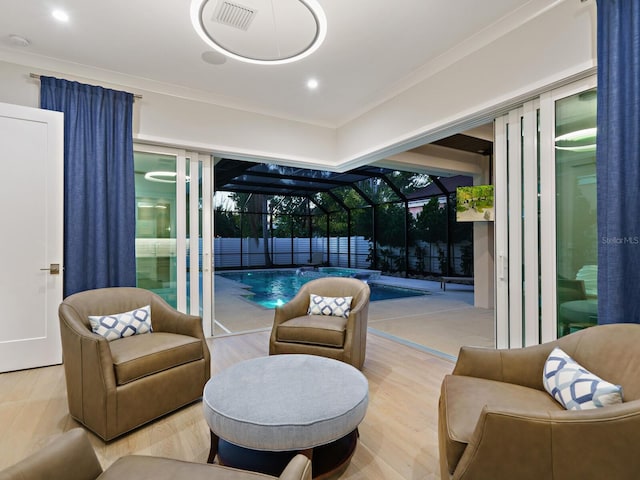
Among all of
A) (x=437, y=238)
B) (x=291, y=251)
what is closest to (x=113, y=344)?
(x=437, y=238)

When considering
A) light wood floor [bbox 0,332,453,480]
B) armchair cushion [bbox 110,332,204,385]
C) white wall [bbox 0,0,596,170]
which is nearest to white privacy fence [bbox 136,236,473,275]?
white wall [bbox 0,0,596,170]

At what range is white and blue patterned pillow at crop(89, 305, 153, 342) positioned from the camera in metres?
2.45

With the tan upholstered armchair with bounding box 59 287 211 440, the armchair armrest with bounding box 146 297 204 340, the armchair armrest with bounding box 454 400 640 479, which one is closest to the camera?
the armchair armrest with bounding box 454 400 640 479

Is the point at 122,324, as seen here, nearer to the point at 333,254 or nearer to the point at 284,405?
the point at 284,405

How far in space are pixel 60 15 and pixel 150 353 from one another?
8.67ft

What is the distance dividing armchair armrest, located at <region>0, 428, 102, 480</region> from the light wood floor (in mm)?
883

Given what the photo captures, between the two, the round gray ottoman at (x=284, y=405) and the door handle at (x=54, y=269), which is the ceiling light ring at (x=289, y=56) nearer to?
the round gray ottoman at (x=284, y=405)

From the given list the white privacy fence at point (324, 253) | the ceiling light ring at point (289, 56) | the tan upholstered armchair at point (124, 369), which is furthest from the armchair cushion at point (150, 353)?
the white privacy fence at point (324, 253)

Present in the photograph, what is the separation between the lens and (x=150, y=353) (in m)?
2.23

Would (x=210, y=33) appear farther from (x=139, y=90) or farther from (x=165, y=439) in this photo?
(x=165, y=439)

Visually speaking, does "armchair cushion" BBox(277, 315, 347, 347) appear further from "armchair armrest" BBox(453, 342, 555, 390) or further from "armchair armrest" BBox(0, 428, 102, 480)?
"armchair armrest" BBox(0, 428, 102, 480)

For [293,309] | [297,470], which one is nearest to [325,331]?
[293,309]

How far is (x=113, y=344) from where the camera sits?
2.36 meters

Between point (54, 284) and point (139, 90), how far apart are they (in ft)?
7.09
